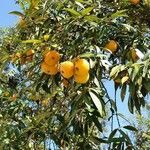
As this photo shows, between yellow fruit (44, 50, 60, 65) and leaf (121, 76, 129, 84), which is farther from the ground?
yellow fruit (44, 50, 60, 65)

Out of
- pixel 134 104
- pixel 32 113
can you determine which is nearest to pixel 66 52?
pixel 134 104

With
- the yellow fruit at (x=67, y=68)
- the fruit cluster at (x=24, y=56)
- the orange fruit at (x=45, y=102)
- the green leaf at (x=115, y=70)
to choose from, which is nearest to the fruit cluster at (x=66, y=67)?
the yellow fruit at (x=67, y=68)

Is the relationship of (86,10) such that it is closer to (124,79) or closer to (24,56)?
(124,79)

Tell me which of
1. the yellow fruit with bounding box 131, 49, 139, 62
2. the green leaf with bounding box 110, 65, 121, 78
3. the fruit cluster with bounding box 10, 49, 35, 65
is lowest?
the green leaf with bounding box 110, 65, 121, 78

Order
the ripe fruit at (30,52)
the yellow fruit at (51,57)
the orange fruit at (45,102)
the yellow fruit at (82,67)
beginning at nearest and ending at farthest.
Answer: the yellow fruit at (82,67) → the yellow fruit at (51,57) → the ripe fruit at (30,52) → the orange fruit at (45,102)

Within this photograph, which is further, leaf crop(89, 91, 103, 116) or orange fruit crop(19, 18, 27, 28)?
orange fruit crop(19, 18, 27, 28)

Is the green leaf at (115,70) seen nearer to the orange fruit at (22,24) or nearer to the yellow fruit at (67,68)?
the yellow fruit at (67,68)

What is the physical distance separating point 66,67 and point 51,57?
165mm

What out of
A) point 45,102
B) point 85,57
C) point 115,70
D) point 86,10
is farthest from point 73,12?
point 45,102

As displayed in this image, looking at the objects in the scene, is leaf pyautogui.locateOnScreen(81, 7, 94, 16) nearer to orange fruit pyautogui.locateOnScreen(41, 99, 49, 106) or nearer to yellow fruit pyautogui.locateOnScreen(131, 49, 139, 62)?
yellow fruit pyautogui.locateOnScreen(131, 49, 139, 62)

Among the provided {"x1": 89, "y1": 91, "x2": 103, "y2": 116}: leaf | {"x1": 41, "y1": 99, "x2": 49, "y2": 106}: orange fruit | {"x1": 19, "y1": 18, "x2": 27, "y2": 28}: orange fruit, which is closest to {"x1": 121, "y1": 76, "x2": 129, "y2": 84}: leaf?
{"x1": 89, "y1": 91, "x2": 103, "y2": 116}: leaf

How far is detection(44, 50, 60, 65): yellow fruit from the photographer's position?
2.13 meters

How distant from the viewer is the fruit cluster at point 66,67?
1.95m

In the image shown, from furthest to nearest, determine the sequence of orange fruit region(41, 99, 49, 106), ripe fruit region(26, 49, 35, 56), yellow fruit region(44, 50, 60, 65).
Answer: orange fruit region(41, 99, 49, 106) < ripe fruit region(26, 49, 35, 56) < yellow fruit region(44, 50, 60, 65)
